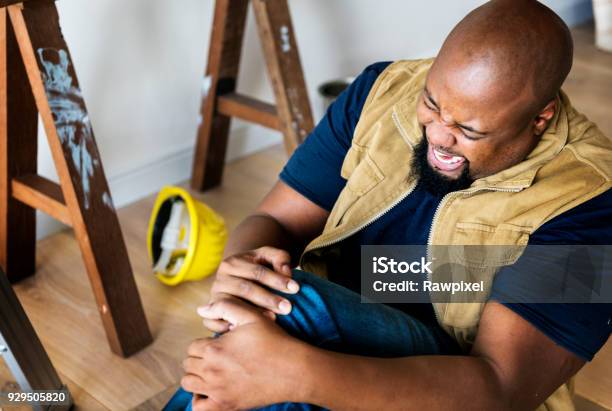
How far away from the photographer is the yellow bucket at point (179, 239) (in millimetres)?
2076

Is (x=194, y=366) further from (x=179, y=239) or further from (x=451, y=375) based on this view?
(x=179, y=239)

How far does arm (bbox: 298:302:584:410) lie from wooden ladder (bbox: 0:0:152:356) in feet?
2.73

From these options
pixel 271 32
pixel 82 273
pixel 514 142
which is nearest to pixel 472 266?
pixel 514 142

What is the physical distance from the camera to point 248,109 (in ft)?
7.75

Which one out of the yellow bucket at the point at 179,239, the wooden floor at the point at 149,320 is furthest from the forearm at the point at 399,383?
the yellow bucket at the point at 179,239

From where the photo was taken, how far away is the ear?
3.96ft

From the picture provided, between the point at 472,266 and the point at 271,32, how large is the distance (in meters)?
1.12

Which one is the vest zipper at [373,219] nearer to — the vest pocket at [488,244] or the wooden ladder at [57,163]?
the vest pocket at [488,244]

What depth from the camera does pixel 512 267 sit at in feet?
3.84

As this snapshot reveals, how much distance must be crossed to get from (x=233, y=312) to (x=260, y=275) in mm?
77

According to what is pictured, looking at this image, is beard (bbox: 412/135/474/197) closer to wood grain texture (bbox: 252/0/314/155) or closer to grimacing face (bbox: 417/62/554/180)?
grimacing face (bbox: 417/62/554/180)

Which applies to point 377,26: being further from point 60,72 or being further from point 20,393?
point 20,393

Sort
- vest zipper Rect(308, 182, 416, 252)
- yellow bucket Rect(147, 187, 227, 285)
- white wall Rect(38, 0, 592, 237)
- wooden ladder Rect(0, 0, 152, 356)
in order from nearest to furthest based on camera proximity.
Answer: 1. vest zipper Rect(308, 182, 416, 252)
2. wooden ladder Rect(0, 0, 152, 356)
3. yellow bucket Rect(147, 187, 227, 285)
4. white wall Rect(38, 0, 592, 237)

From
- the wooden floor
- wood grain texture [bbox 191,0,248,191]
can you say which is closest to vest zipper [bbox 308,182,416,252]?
the wooden floor
